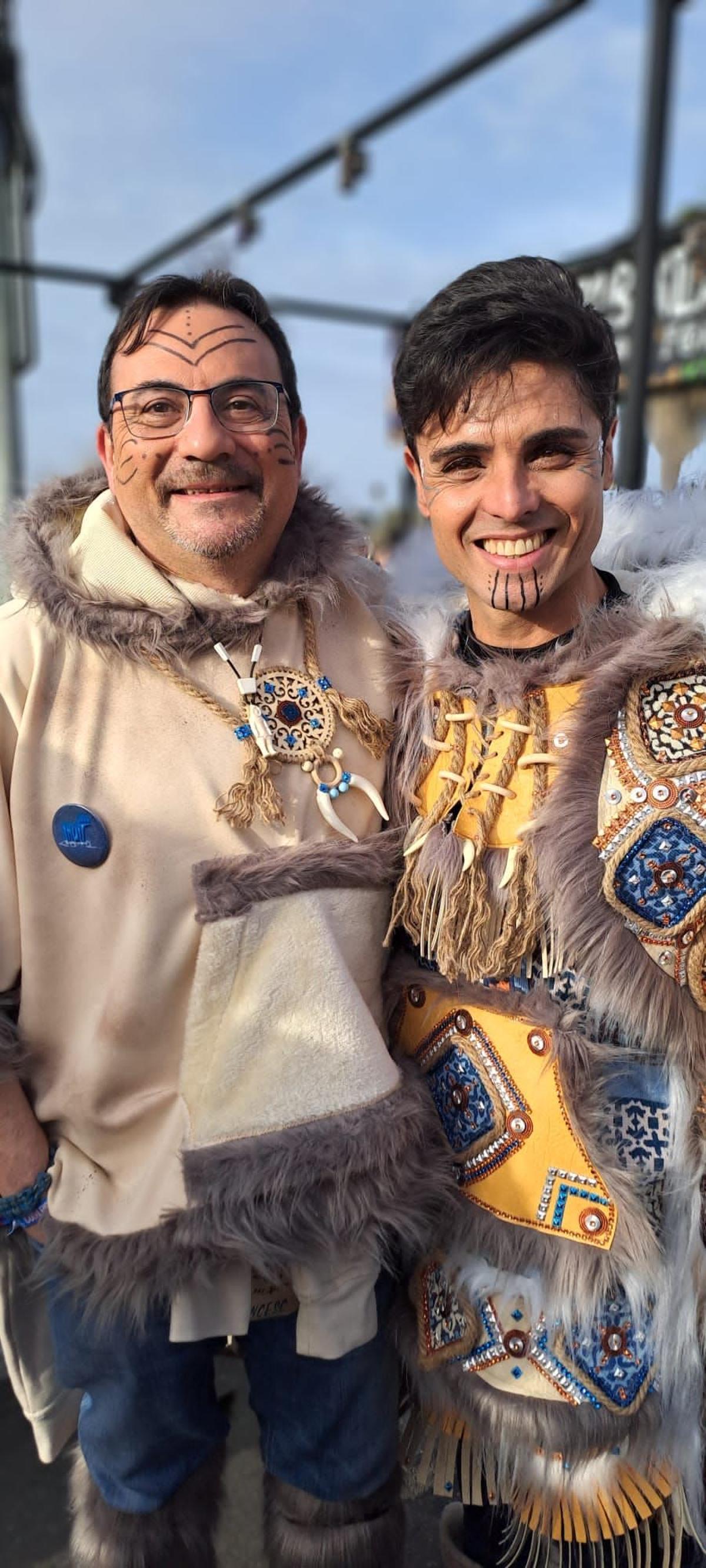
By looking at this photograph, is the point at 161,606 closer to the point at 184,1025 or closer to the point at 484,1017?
the point at 184,1025

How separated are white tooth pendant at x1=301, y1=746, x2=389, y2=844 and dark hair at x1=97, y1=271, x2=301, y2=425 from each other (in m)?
0.64

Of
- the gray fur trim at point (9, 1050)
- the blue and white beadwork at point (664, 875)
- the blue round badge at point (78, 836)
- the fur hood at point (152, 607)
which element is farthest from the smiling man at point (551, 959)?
the gray fur trim at point (9, 1050)

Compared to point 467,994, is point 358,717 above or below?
above

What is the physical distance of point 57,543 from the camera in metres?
1.64

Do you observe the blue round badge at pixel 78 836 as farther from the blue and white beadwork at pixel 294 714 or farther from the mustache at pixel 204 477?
the mustache at pixel 204 477

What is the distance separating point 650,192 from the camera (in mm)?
3188

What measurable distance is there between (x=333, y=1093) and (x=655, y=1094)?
0.44 meters

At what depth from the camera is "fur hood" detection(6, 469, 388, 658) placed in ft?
5.09

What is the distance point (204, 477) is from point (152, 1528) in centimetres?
154

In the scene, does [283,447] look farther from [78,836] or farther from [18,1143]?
[18,1143]

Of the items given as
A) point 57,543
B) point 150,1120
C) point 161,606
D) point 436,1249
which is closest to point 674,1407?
point 436,1249

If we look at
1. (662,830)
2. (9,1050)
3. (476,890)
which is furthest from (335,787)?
(9,1050)

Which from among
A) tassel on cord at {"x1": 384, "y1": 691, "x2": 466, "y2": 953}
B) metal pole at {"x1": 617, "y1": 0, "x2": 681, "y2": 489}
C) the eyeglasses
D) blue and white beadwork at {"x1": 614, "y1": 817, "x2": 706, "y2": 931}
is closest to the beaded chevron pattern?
blue and white beadwork at {"x1": 614, "y1": 817, "x2": 706, "y2": 931}

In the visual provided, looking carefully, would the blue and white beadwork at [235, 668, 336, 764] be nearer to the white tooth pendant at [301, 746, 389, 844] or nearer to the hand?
the white tooth pendant at [301, 746, 389, 844]
